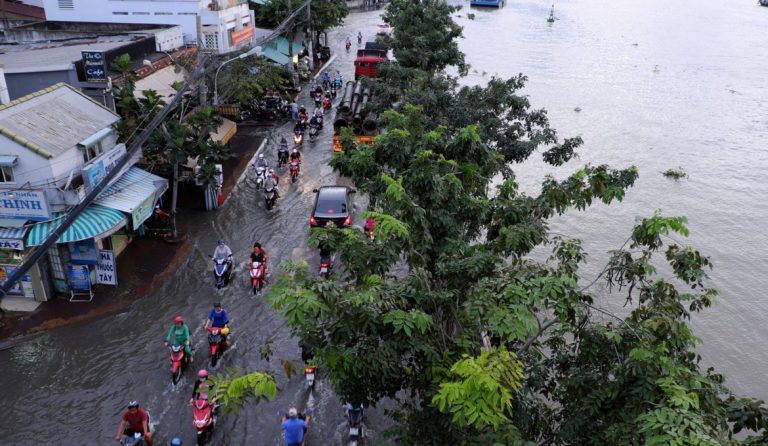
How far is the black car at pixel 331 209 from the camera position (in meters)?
18.6

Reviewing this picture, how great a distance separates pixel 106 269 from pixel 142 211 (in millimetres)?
1990

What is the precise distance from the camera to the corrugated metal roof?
15.6 m

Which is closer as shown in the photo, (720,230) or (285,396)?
(285,396)

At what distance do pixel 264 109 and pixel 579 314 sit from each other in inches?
1119

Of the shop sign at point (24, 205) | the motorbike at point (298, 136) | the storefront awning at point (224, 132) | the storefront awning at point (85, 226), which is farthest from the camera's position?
the motorbike at point (298, 136)

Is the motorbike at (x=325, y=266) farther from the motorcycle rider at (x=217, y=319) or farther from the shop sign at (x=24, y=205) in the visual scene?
the shop sign at (x=24, y=205)

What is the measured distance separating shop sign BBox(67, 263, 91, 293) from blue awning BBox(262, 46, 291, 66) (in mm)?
25293

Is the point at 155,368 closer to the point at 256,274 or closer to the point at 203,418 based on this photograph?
the point at 203,418

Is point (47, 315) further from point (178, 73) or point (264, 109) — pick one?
point (264, 109)

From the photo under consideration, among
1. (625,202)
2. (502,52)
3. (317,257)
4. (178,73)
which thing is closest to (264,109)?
(178,73)

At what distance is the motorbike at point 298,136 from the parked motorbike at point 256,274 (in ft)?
45.1

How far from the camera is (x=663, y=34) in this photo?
70375mm

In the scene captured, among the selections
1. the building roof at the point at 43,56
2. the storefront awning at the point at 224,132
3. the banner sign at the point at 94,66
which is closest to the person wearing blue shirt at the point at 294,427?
the banner sign at the point at 94,66

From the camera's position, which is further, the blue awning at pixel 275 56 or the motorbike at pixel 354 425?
the blue awning at pixel 275 56
